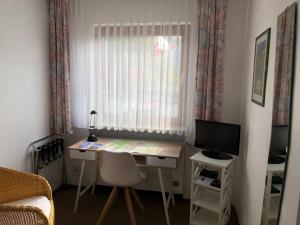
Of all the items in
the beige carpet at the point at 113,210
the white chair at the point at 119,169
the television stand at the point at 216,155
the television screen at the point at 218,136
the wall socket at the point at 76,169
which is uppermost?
the television screen at the point at 218,136

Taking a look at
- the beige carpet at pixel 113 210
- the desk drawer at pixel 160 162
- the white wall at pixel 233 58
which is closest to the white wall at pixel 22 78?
the beige carpet at pixel 113 210

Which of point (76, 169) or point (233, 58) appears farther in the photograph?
point (76, 169)

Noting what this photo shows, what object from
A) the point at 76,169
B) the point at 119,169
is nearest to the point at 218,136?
the point at 119,169

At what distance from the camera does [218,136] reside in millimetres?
2619

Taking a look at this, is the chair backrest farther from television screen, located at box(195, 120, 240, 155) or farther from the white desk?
television screen, located at box(195, 120, 240, 155)

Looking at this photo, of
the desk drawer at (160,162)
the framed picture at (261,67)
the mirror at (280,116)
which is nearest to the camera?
the mirror at (280,116)

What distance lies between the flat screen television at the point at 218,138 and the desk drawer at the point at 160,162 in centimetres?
36

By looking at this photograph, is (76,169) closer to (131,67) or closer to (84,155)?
(84,155)

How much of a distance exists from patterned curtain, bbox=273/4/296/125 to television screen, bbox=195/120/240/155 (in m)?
1.09

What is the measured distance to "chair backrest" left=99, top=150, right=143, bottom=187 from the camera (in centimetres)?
237

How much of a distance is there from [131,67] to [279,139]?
2.05 metres

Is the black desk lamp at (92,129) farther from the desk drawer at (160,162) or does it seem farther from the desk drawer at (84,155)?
the desk drawer at (160,162)

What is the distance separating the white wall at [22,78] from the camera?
2512 mm

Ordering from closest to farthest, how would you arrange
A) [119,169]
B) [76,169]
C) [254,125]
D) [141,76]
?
[254,125], [119,169], [141,76], [76,169]
